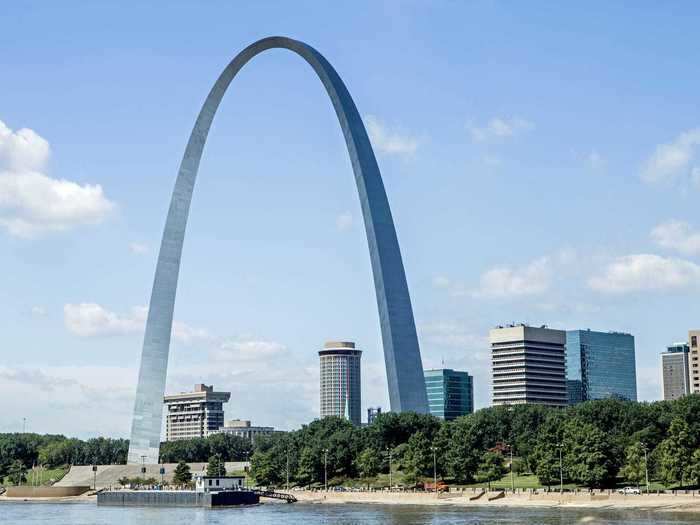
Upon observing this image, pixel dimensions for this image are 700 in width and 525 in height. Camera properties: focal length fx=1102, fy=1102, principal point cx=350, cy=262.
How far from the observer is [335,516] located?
85.1m

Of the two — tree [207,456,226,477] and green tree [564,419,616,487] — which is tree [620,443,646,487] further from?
tree [207,456,226,477]

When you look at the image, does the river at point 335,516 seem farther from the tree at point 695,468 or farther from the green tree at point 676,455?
the green tree at point 676,455

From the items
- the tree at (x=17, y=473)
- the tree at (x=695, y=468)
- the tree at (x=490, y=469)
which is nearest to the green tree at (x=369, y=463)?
the tree at (x=490, y=469)

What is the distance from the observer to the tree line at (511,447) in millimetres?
97562

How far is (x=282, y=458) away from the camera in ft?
431

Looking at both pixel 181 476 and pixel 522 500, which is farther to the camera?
pixel 181 476

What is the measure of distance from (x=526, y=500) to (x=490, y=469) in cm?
1616

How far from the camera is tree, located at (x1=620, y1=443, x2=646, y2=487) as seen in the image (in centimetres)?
9706

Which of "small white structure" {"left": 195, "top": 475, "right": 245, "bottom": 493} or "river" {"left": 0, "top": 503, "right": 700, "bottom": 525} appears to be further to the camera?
"small white structure" {"left": 195, "top": 475, "right": 245, "bottom": 493}

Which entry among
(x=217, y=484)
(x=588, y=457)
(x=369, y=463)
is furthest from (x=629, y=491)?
(x=217, y=484)

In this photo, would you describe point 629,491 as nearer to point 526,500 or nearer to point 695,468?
point 695,468

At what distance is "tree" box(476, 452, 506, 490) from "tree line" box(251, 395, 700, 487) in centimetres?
12

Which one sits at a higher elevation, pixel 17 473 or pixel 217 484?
pixel 17 473

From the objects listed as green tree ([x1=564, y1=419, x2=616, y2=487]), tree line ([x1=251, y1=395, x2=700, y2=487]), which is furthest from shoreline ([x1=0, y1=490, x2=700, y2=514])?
tree line ([x1=251, y1=395, x2=700, y2=487])
